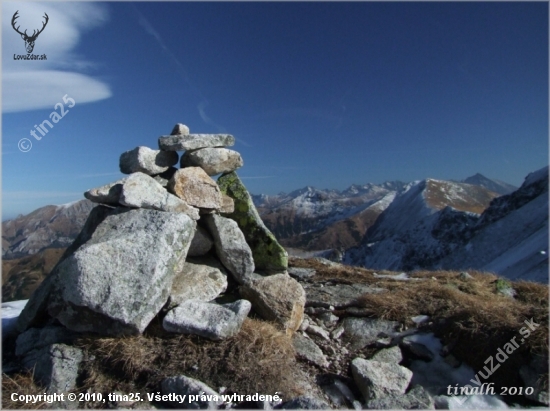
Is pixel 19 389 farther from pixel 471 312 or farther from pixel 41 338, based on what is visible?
pixel 471 312

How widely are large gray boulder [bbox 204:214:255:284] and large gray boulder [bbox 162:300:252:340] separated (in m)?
1.88

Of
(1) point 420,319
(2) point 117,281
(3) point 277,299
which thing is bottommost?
(1) point 420,319

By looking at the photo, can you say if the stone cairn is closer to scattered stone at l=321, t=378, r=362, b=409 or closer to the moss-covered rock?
the moss-covered rock

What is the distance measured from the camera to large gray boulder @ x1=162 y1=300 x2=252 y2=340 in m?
7.89

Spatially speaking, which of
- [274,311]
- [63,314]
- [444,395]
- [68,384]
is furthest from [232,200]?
[444,395]

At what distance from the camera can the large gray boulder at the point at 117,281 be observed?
7.70m

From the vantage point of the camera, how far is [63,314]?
8.11m

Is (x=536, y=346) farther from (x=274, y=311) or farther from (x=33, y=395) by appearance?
(x=33, y=395)

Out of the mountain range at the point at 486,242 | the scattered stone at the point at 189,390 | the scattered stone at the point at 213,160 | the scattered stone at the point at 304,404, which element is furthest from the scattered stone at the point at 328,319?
the mountain range at the point at 486,242

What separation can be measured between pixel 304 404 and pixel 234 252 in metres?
4.71

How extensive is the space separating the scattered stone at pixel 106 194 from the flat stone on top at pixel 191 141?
1.82 m

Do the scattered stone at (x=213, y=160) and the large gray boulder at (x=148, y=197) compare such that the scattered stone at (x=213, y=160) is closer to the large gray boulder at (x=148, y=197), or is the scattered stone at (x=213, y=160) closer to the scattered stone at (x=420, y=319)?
the large gray boulder at (x=148, y=197)

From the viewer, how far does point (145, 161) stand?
1060 centimetres

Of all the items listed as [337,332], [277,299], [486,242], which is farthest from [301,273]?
[486,242]
